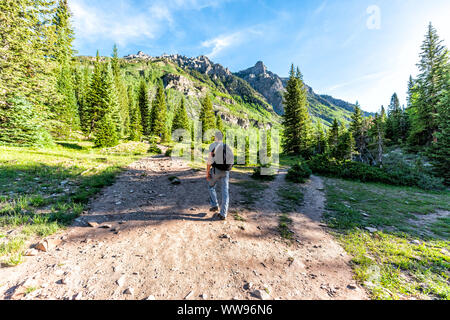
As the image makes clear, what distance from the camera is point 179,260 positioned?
11.6ft

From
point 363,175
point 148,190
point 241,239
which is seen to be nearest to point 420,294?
point 241,239

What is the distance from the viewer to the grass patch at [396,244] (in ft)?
9.96

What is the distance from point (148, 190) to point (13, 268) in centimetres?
499

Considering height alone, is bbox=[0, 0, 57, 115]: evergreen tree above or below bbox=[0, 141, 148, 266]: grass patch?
above

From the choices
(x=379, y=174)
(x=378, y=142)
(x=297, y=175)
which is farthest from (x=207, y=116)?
(x=379, y=174)

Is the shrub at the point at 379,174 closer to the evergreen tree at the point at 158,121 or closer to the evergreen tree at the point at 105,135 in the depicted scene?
the evergreen tree at the point at 105,135

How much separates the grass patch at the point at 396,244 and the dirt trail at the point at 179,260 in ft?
1.53

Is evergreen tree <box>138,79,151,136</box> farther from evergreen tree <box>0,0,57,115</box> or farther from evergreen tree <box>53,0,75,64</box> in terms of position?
evergreen tree <box>0,0,57,115</box>

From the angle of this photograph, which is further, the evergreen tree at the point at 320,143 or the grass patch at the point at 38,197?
the evergreen tree at the point at 320,143

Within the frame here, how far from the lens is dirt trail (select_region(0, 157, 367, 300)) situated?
275 centimetres

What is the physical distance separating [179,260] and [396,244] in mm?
5885

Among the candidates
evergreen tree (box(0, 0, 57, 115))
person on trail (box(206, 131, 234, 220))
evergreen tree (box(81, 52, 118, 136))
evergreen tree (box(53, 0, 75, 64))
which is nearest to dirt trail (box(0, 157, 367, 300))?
person on trail (box(206, 131, 234, 220))

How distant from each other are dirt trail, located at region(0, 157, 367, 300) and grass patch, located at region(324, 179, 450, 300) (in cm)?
47

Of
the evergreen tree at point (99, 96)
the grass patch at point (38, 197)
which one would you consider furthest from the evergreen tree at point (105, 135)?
the grass patch at point (38, 197)
